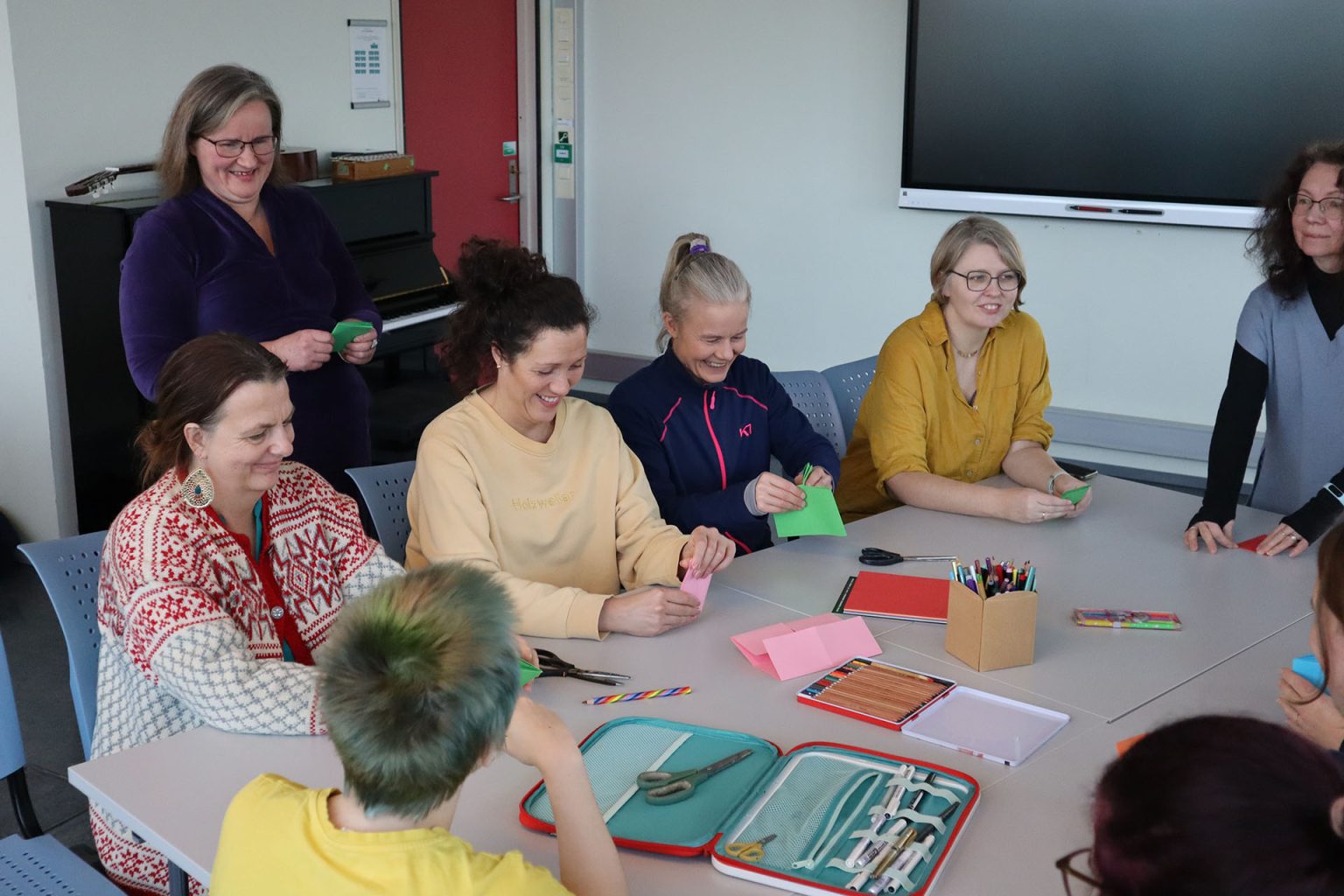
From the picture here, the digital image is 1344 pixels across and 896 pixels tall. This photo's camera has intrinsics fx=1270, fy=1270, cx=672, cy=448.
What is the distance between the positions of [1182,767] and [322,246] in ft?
8.84

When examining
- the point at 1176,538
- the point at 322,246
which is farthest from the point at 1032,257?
the point at 322,246

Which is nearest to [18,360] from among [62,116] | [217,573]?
[62,116]

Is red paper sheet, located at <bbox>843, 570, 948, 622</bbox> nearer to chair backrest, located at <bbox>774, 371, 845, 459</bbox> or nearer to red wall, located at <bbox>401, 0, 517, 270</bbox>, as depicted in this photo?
chair backrest, located at <bbox>774, 371, 845, 459</bbox>

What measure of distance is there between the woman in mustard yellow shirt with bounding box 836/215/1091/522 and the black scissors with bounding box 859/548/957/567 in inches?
13.2

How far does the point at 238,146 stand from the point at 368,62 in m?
2.53

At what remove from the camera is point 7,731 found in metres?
1.99

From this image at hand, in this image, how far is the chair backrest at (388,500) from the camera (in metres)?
2.59

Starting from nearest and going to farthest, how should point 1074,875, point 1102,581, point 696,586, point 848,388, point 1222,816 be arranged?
point 1222,816, point 1074,875, point 696,586, point 1102,581, point 848,388

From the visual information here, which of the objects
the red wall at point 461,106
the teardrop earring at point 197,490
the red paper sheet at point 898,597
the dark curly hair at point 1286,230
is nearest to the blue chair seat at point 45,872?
the teardrop earring at point 197,490

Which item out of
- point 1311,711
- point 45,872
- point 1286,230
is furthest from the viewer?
point 1286,230

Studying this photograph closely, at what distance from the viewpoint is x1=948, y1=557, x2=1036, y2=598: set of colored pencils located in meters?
2.11

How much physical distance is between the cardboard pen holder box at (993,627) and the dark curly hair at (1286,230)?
1.15 m

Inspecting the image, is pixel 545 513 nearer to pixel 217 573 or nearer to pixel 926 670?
pixel 217 573

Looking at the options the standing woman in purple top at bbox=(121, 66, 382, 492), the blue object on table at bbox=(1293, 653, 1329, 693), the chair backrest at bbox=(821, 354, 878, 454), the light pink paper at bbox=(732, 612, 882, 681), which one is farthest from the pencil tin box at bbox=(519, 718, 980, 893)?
the chair backrest at bbox=(821, 354, 878, 454)
